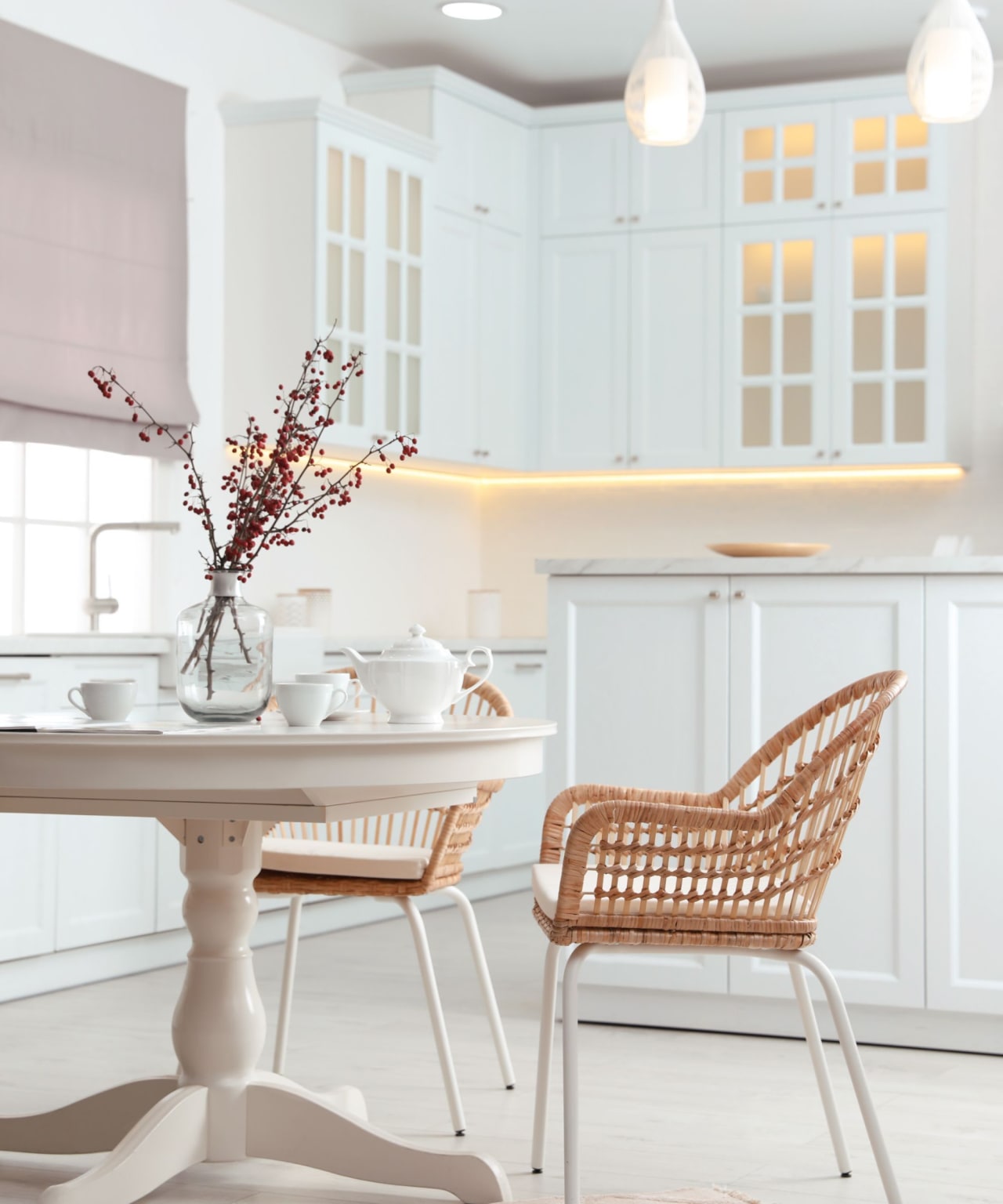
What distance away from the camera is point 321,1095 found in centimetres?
267

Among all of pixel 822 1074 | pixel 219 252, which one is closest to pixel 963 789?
pixel 822 1074

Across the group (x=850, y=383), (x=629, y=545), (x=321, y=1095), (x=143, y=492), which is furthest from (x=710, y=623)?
Result: (x=629, y=545)

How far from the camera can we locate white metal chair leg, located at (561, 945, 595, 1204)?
87.7 inches

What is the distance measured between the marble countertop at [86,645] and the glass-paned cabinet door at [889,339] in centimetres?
262

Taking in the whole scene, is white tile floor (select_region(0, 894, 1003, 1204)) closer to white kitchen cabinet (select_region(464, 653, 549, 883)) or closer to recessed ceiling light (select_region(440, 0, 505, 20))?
white kitchen cabinet (select_region(464, 653, 549, 883))

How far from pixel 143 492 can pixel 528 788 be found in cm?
168

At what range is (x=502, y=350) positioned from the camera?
6.14 m

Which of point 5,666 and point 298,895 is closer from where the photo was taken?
point 298,895

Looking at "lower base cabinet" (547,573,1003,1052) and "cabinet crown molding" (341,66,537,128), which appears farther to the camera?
"cabinet crown molding" (341,66,537,128)

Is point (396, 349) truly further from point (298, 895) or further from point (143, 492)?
point (298, 895)

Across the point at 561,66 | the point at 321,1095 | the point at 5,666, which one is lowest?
the point at 321,1095

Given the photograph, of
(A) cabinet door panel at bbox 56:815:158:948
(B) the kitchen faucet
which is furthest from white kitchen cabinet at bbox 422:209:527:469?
(A) cabinet door panel at bbox 56:815:158:948

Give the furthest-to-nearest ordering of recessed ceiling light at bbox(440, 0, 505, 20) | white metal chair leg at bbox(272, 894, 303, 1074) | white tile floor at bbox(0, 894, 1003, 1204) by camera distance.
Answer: recessed ceiling light at bbox(440, 0, 505, 20)
white metal chair leg at bbox(272, 894, 303, 1074)
white tile floor at bbox(0, 894, 1003, 1204)

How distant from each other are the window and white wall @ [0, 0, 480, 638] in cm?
8
